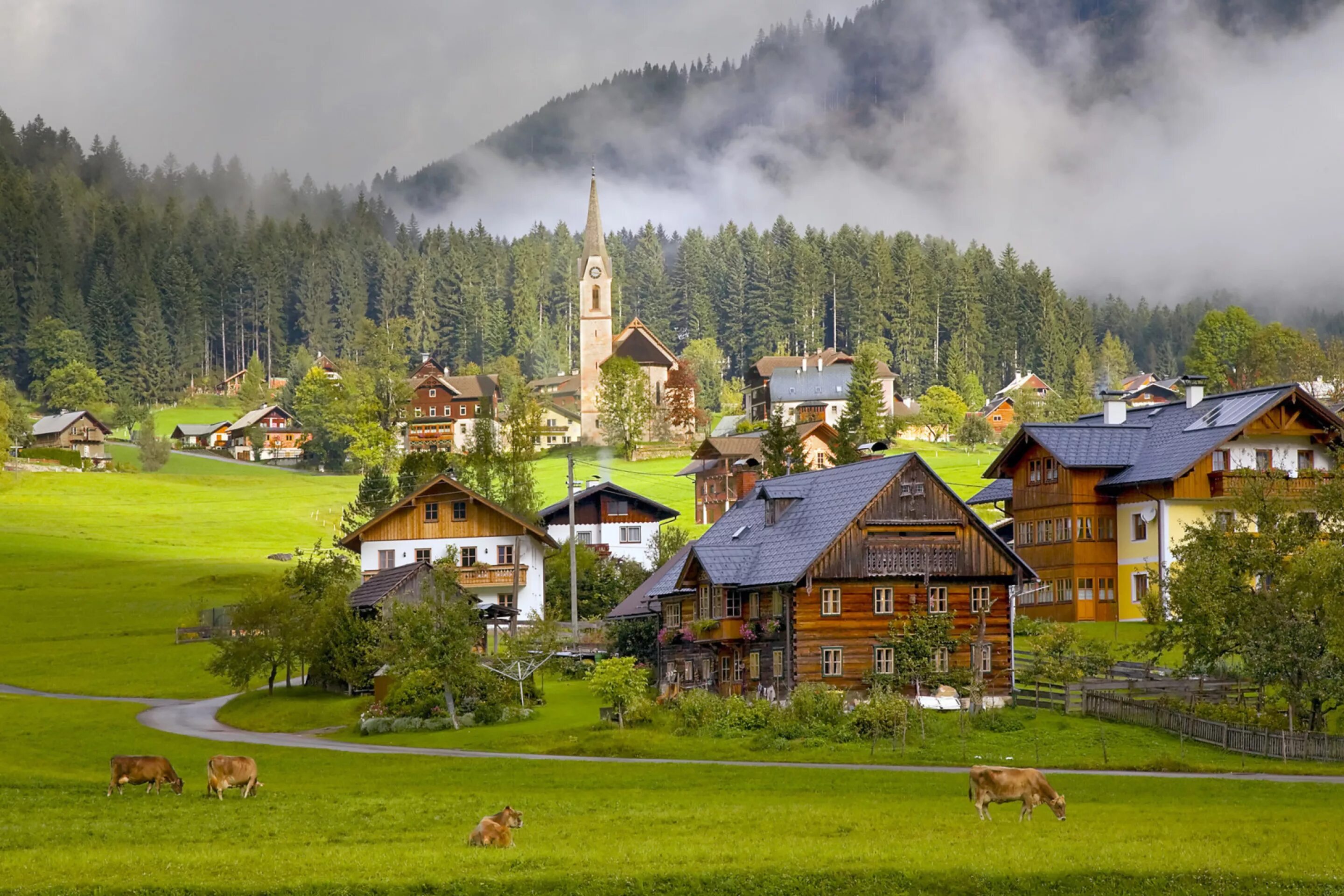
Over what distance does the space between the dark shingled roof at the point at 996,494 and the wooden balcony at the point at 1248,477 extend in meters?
11.6

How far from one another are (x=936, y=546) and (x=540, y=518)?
46.5 meters

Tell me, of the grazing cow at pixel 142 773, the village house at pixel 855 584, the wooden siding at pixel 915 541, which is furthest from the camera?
the wooden siding at pixel 915 541

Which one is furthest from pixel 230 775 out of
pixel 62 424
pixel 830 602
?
pixel 62 424

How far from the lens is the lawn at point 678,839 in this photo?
2408cm

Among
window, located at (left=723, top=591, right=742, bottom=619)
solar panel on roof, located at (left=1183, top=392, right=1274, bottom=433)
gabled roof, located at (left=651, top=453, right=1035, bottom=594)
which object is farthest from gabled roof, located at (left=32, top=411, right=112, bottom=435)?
solar panel on roof, located at (left=1183, top=392, right=1274, bottom=433)

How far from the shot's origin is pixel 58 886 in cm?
2270

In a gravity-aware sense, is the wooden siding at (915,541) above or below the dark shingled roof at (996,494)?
below

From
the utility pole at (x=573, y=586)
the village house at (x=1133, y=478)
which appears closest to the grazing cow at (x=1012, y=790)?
the village house at (x=1133, y=478)

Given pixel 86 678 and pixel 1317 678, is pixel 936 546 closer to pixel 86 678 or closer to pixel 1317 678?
pixel 1317 678

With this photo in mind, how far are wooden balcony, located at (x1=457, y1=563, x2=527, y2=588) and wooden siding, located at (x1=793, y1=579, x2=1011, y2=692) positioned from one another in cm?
3559

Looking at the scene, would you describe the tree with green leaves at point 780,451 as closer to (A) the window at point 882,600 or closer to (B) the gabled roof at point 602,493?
(B) the gabled roof at point 602,493

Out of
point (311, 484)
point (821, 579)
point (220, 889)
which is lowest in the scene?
point (220, 889)

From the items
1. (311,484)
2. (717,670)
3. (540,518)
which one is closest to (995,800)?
(717,670)

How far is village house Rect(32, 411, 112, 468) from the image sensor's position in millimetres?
173500
